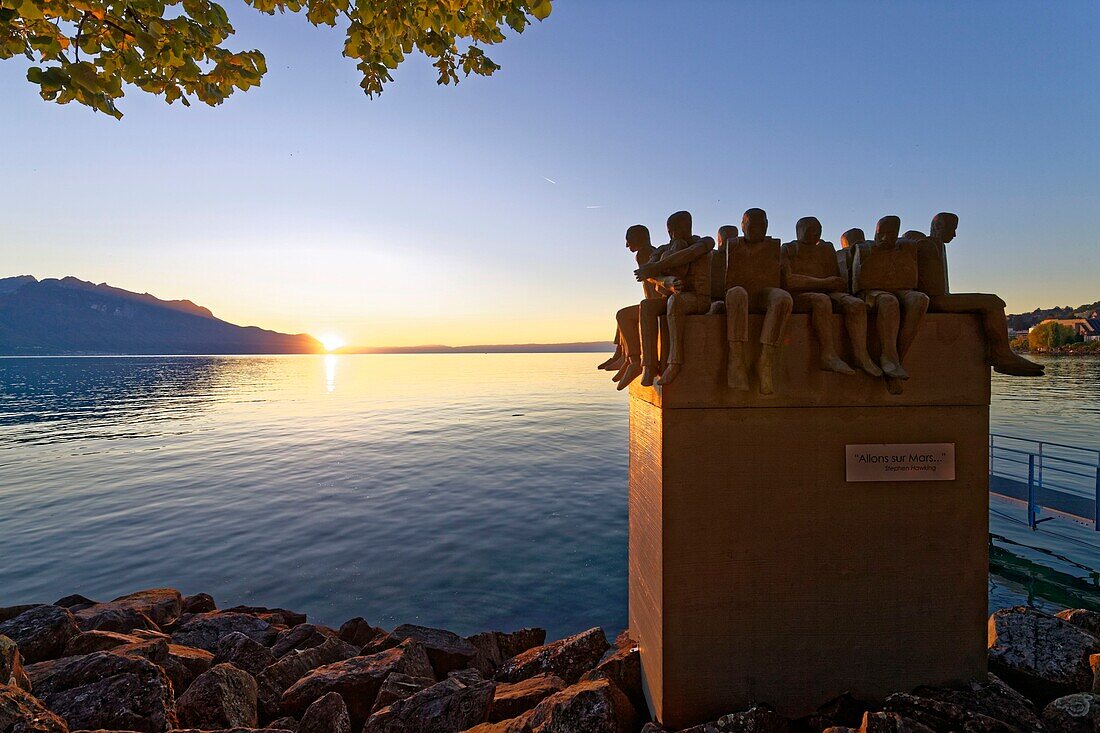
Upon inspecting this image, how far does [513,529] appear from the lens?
14.7 meters

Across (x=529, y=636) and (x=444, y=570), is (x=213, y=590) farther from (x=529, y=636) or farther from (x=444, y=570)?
(x=529, y=636)

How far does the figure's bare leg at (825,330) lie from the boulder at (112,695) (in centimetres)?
648

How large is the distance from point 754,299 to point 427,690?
4848mm

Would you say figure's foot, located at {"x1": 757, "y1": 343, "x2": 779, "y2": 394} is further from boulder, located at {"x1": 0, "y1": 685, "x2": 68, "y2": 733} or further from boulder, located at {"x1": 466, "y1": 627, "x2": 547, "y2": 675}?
boulder, located at {"x1": 0, "y1": 685, "x2": 68, "y2": 733}

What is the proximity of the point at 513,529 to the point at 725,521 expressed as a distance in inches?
438

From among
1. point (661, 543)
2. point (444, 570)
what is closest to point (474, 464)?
point (444, 570)

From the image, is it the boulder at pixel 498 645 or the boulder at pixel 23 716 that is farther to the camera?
the boulder at pixel 498 645

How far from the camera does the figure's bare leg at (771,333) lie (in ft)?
14.1

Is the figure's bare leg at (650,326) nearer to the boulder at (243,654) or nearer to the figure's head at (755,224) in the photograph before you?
the figure's head at (755,224)

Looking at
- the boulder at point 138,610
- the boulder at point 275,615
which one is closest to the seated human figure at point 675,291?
the boulder at point 138,610

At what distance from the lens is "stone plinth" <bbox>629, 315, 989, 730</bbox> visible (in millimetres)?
4465

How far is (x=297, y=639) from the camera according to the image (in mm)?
7438

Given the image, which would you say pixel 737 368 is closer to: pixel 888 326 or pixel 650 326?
pixel 650 326

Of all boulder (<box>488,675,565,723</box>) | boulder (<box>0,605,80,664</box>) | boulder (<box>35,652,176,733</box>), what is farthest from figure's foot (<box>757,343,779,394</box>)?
boulder (<box>0,605,80,664</box>)
